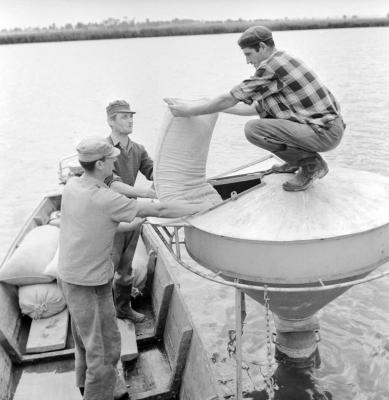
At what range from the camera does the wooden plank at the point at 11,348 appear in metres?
5.34

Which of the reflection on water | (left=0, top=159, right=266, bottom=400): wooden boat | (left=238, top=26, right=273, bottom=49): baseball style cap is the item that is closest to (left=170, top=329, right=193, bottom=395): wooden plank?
(left=0, top=159, right=266, bottom=400): wooden boat

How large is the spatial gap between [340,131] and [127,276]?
300 cm

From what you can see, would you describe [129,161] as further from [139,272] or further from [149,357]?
[149,357]

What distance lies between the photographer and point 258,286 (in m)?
4.22

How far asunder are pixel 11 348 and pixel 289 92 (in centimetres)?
393

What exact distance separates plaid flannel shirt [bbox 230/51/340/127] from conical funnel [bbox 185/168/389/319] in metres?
0.71

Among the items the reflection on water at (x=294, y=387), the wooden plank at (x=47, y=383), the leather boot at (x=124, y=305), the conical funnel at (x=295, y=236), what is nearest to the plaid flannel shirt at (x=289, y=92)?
the conical funnel at (x=295, y=236)

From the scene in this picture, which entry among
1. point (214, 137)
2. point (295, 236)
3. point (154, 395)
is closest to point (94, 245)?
point (295, 236)

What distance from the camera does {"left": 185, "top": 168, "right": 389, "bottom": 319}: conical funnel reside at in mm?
4012

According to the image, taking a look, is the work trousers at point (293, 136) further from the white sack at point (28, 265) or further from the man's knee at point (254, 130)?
the white sack at point (28, 265)

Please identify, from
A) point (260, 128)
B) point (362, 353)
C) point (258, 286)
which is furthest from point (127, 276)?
point (362, 353)

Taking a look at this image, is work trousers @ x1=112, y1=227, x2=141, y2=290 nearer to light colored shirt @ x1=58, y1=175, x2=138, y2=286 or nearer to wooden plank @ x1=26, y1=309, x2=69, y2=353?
wooden plank @ x1=26, y1=309, x2=69, y2=353

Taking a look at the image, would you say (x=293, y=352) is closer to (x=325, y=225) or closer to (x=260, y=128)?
(x=325, y=225)

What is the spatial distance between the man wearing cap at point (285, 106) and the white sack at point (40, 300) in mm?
3252
